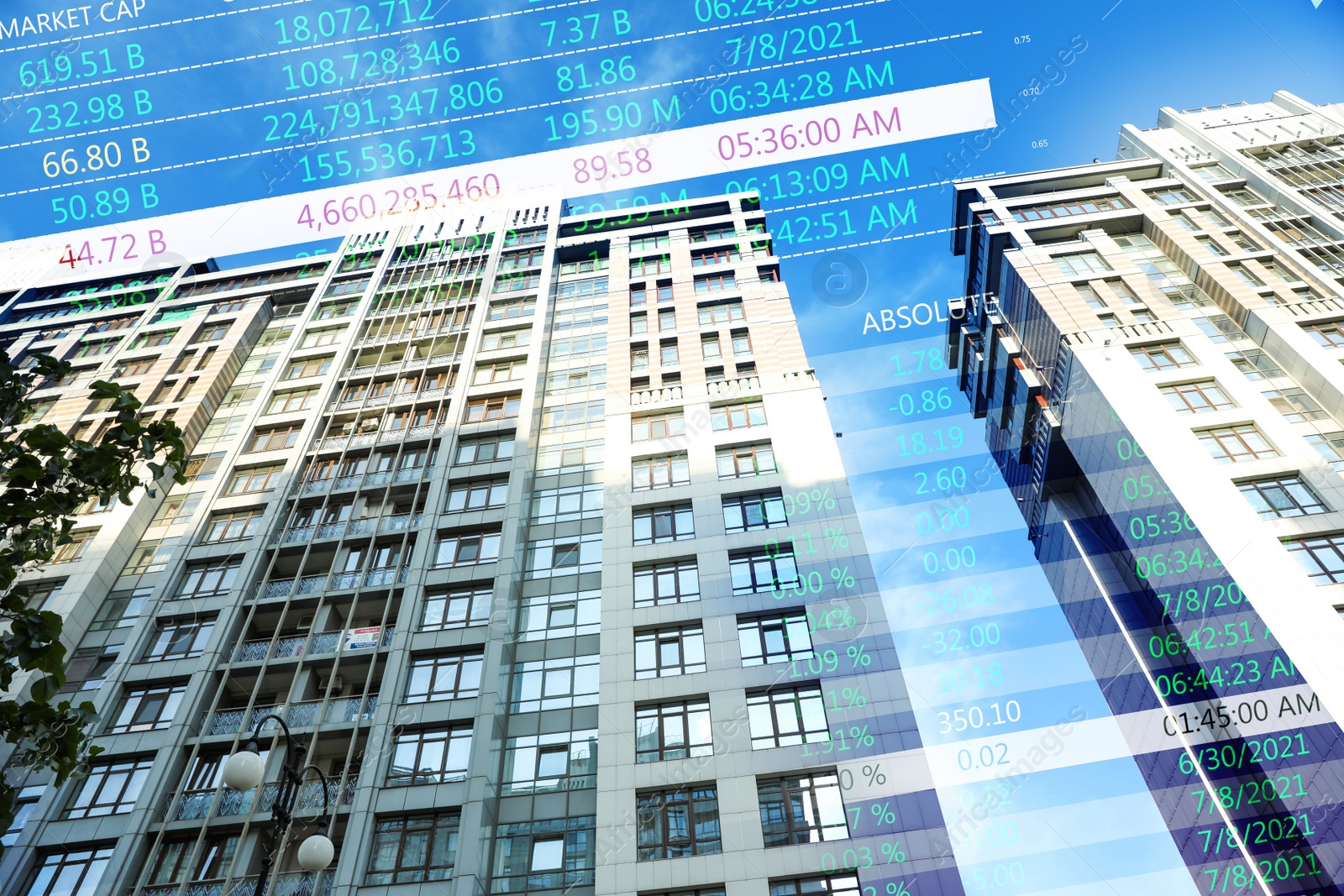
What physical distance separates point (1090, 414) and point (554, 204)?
32.5 m

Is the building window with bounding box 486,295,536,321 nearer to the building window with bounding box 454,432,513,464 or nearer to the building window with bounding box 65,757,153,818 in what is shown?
the building window with bounding box 454,432,513,464

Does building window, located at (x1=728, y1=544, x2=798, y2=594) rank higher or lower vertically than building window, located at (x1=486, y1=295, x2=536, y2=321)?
lower

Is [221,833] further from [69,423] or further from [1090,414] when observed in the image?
[1090,414]

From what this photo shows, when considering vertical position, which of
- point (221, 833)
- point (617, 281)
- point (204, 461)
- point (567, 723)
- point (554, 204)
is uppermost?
point (554, 204)

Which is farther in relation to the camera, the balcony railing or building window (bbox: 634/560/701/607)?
the balcony railing

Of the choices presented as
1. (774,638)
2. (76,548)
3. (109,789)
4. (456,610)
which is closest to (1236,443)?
(774,638)

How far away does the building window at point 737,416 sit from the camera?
37.0 metres

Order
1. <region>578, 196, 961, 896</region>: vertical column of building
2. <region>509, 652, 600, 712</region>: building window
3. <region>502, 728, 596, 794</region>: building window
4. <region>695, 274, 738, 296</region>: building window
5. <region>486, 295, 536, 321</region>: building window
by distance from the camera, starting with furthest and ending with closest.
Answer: <region>695, 274, 738, 296</region>: building window, <region>486, 295, 536, 321</region>: building window, <region>509, 652, 600, 712</region>: building window, <region>502, 728, 596, 794</region>: building window, <region>578, 196, 961, 896</region>: vertical column of building

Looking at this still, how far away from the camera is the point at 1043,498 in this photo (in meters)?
53.1

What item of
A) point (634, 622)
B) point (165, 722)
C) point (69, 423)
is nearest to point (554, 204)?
point (69, 423)

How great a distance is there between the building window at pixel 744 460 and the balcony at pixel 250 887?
19259 mm

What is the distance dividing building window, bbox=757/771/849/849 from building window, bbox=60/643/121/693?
24.4 meters

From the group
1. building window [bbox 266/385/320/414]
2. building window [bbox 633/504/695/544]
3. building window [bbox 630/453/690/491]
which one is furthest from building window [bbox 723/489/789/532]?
building window [bbox 266/385/320/414]

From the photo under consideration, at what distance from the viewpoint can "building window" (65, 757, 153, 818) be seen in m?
27.8
